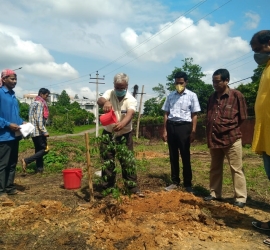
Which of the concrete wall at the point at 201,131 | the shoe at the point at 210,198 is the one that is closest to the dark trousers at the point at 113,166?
the shoe at the point at 210,198

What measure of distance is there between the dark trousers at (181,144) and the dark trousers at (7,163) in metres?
2.59

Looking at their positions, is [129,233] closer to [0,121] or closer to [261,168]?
[0,121]

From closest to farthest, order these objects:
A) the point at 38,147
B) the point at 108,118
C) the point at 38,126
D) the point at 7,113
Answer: the point at 108,118 → the point at 7,113 → the point at 38,126 → the point at 38,147

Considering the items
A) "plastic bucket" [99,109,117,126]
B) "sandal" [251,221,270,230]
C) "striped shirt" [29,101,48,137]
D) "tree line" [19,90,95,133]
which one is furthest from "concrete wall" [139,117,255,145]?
"tree line" [19,90,95,133]

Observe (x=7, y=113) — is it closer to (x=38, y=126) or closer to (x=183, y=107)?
(x=38, y=126)

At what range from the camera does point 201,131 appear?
687 inches

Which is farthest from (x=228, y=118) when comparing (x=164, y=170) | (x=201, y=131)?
(x=201, y=131)

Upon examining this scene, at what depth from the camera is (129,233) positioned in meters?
3.06

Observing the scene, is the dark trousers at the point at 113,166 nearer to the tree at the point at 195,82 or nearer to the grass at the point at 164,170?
the grass at the point at 164,170

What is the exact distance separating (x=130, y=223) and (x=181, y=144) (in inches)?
77.1

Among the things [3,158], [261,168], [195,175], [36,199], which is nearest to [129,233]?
[36,199]

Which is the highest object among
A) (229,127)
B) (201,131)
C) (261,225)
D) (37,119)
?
(37,119)

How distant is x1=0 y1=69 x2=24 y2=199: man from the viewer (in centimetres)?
446

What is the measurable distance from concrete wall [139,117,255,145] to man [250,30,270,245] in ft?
35.1
